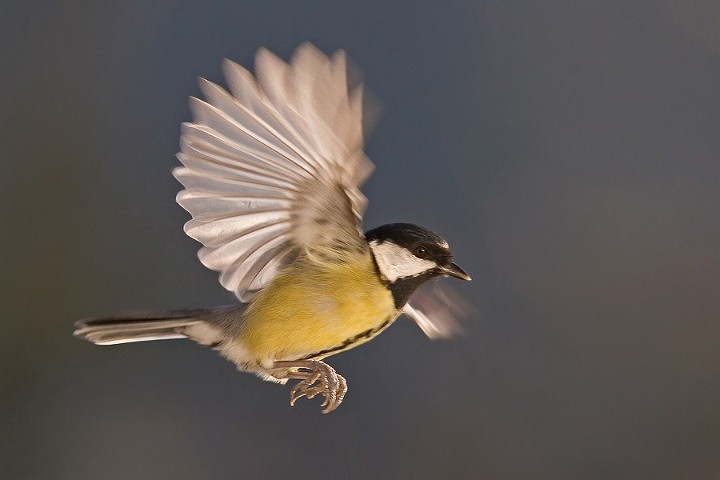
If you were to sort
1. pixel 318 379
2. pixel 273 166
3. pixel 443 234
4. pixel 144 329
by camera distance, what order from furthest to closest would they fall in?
1. pixel 443 234
2. pixel 144 329
3. pixel 318 379
4. pixel 273 166

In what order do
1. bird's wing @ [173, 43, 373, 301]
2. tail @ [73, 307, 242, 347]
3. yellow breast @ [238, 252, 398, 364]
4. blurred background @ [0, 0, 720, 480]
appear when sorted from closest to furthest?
1. bird's wing @ [173, 43, 373, 301]
2. yellow breast @ [238, 252, 398, 364]
3. tail @ [73, 307, 242, 347]
4. blurred background @ [0, 0, 720, 480]

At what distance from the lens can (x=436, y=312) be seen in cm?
128

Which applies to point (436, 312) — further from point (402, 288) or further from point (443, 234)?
point (443, 234)

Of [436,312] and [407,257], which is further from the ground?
[407,257]

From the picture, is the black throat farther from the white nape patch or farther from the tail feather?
the tail feather

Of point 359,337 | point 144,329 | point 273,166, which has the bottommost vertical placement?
point 144,329

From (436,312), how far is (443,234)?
86 cm

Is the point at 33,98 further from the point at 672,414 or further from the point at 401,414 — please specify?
the point at 672,414

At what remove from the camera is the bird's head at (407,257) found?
1081mm

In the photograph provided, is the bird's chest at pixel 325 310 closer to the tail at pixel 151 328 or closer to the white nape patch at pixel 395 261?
the white nape patch at pixel 395 261

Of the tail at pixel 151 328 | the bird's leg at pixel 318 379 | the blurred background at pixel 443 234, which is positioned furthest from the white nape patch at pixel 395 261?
the blurred background at pixel 443 234

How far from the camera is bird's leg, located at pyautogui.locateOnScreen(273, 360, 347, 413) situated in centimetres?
108

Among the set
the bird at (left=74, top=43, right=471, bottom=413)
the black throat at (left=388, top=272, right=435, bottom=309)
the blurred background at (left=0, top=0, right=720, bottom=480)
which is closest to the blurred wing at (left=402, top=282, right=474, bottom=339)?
the bird at (left=74, top=43, right=471, bottom=413)

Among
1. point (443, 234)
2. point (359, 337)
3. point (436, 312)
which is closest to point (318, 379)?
point (359, 337)
